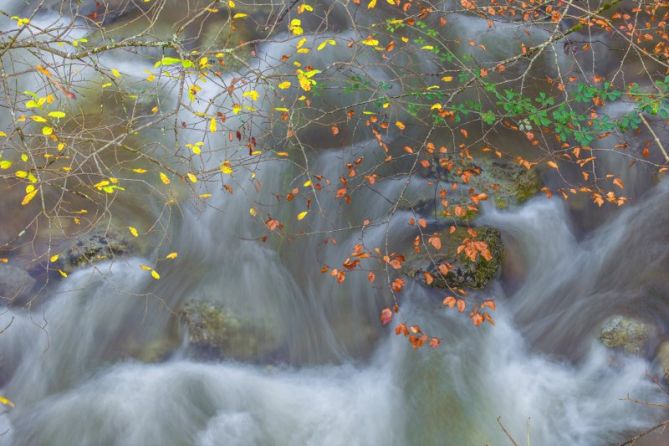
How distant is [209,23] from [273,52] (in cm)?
106

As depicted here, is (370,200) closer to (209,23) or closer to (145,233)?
(145,233)

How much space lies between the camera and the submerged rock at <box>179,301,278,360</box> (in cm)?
504

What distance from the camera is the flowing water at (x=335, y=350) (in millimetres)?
4641

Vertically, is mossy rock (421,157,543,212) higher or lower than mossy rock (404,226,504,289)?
higher

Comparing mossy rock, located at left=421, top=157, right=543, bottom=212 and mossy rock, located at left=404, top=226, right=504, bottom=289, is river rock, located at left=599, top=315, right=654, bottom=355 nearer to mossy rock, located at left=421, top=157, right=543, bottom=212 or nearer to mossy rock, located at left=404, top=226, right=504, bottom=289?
mossy rock, located at left=404, top=226, right=504, bottom=289

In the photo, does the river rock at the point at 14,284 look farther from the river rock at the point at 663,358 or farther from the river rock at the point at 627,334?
the river rock at the point at 663,358

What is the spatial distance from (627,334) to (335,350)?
2639mm

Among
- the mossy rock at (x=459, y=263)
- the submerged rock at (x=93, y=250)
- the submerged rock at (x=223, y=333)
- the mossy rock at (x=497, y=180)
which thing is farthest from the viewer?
the mossy rock at (x=497, y=180)

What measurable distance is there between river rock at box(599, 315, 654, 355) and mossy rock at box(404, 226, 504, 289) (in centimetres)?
112

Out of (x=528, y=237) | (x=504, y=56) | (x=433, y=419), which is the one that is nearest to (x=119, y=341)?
(x=433, y=419)

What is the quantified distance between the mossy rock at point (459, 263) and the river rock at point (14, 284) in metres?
3.73

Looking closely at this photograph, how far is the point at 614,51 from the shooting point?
24.8ft

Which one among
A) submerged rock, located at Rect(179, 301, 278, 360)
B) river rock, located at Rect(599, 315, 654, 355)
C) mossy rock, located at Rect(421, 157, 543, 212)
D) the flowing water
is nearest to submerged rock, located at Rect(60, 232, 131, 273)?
the flowing water

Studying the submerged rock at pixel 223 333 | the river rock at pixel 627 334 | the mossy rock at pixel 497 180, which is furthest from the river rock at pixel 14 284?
the river rock at pixel 627 334
